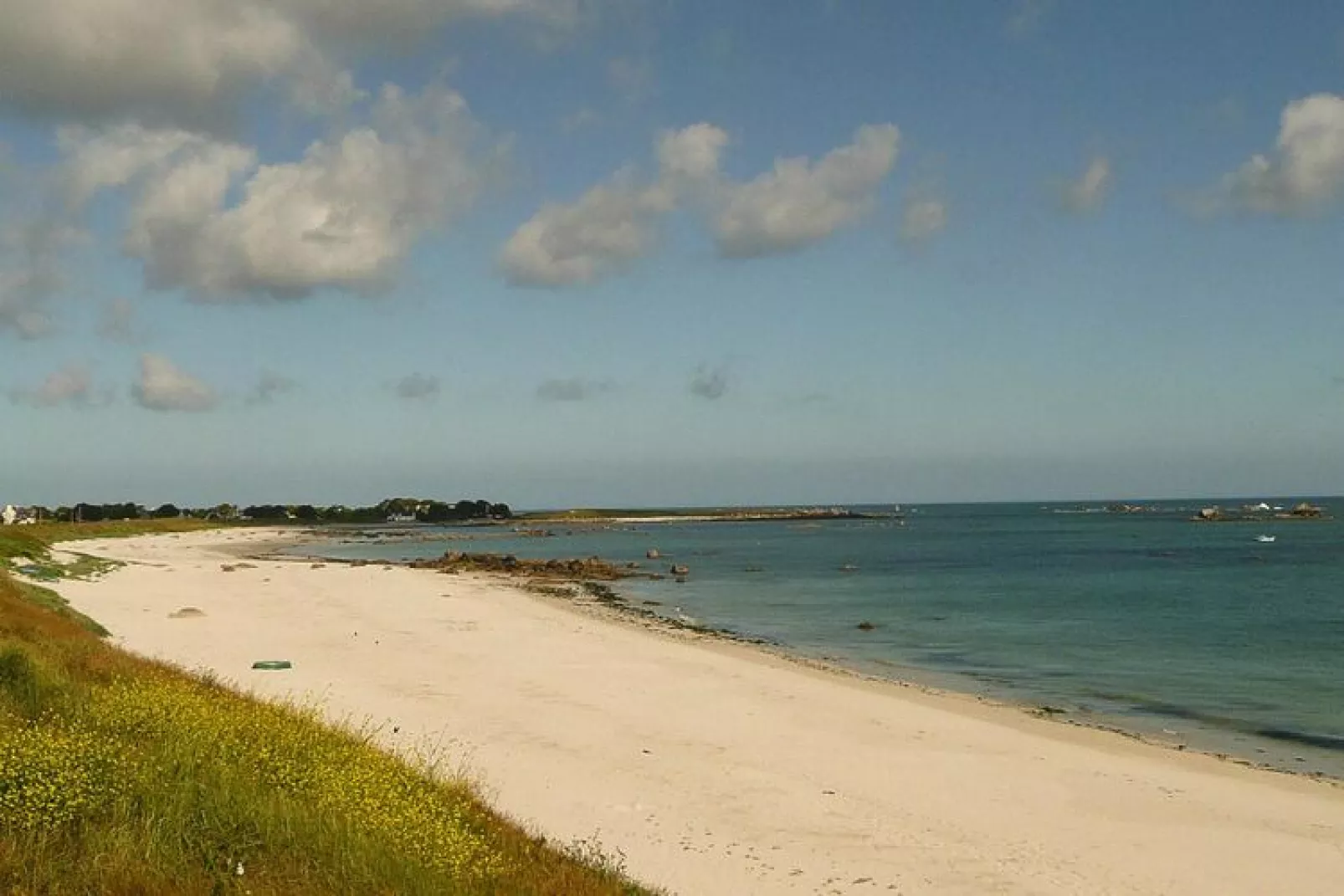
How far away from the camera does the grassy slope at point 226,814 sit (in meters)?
7.70

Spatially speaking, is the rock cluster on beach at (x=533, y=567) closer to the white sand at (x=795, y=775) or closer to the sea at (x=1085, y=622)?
the sea at (x=1085, y=622)

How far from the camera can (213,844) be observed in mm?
8164

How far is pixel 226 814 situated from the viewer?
339 inches

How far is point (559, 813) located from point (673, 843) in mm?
1966

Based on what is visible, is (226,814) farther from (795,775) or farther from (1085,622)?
(1085,622)

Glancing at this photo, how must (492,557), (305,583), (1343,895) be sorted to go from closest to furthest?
(1343,895) → (305,583) → (492,557)

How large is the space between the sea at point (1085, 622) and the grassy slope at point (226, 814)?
17.7 meters

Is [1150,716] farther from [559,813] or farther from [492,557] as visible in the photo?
[492,557]

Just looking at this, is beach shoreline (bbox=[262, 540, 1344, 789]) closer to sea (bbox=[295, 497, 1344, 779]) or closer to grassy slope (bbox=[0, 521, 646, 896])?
sea (bbox=[295, 497, 1344, 779])

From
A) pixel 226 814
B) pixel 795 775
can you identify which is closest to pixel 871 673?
pixel 795 775

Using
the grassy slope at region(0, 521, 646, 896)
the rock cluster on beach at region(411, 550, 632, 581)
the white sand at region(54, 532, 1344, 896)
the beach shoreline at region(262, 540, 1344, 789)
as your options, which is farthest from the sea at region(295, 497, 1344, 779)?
the grassy slope at region(0, 521, 646, 896)

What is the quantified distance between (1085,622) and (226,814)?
143 ft

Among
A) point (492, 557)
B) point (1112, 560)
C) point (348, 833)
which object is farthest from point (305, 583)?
point (1112, 560)

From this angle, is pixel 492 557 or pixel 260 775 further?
pixel 492 557
